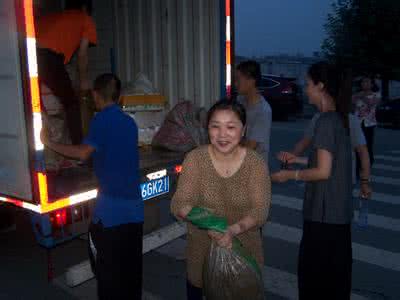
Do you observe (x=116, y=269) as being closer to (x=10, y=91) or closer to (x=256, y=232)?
(x=256, y=232)

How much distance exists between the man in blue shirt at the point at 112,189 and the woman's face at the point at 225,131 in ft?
2.57

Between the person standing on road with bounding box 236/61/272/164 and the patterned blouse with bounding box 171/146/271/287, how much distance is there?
1.52 meters

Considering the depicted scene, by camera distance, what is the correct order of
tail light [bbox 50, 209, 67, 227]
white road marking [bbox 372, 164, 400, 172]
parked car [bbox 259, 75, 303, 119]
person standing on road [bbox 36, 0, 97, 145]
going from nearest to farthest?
tail light [bbox 50, 209, 67, 227]
person standing on road [bbox 36, 0, 97, 145]
white road marking [bbox 372, 164, 400, 172]
parked car [bbox 259, 75, 303, 119]

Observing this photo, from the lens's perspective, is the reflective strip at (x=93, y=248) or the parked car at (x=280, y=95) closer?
the reflective strip at (x=93, y=248)

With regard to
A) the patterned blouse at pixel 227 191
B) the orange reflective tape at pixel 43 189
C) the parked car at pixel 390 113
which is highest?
the patterned blouse at pixel 227 191

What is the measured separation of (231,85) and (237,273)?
10.1 feet

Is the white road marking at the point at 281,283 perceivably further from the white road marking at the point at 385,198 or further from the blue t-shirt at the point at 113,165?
the white road marking at the point at 385,198

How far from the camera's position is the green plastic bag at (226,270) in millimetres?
2234

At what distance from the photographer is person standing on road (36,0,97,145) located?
502 centimetres

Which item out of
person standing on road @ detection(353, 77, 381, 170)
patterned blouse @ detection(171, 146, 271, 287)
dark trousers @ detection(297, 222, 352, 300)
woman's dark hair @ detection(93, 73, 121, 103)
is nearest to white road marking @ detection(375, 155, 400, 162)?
person standing on road @ detection(353, 77, 381, 170)

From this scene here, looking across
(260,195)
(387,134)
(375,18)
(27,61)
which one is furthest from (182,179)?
(375,18)

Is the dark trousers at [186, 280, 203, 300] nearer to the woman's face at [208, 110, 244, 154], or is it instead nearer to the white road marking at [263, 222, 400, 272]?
the woman's face at [208, 110, 244, 154]

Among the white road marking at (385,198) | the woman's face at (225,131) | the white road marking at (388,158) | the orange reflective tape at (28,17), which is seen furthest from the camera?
the white road marking at (388,158)

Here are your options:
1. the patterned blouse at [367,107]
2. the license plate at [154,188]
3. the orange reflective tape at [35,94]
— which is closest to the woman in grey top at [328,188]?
the license plate at [154,188]
